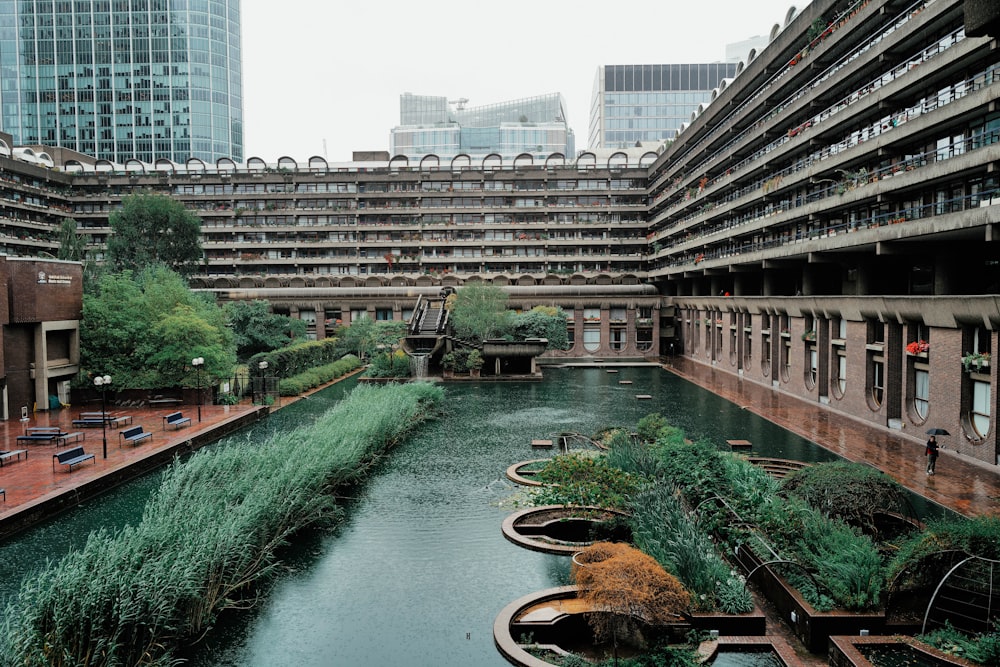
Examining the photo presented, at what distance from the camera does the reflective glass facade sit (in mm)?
143000

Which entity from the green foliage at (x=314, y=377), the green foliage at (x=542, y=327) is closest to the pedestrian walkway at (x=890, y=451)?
the green foliage at (x=542, y=327)

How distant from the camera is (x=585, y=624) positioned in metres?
11.5

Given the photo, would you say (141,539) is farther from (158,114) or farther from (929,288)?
(158,114)

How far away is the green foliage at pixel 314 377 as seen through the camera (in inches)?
1517

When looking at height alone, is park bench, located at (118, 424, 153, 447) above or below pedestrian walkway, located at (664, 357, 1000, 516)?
above

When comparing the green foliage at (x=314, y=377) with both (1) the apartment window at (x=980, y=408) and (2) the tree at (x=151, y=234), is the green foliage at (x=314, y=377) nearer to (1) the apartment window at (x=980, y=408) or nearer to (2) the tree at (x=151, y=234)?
(2) the tree at (x=151, y=234)

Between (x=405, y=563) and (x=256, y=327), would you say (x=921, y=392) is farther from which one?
(x=256, y=327)

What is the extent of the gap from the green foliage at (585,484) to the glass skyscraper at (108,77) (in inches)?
5499

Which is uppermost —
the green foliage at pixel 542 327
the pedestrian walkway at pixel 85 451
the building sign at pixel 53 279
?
the building sign at pixel 53 279

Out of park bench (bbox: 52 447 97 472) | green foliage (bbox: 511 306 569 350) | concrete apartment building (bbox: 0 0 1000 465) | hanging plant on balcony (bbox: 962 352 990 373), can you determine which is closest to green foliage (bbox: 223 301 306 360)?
concrete apartment building (bbox: 0 0 1000 465)

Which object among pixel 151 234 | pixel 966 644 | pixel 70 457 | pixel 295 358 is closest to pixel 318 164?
pixel 151 234

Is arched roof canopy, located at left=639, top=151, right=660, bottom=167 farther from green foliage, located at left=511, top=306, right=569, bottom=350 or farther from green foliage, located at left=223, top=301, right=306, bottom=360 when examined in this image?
green foliage, located at left=223, top=301, right=306, bottom=360

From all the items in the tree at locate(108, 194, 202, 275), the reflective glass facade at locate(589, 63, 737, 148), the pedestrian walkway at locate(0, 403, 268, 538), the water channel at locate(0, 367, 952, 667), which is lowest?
the water channel at locate(0, 367, 952, 667)

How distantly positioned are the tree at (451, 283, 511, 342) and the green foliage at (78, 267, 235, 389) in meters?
19.1
